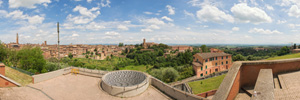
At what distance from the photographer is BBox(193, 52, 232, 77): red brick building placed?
29625 mm

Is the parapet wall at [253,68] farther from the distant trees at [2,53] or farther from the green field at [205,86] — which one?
the distant trees at [2,53]

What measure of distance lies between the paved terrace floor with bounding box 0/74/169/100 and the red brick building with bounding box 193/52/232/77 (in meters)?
22.2

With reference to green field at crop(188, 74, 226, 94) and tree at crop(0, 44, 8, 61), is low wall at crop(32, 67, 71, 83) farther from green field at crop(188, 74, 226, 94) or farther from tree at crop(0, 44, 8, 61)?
tree at crop(0, 44, 8, 61)

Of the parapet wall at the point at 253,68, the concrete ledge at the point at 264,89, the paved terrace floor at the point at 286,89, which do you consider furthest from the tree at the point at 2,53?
the concrete ledge at the point at 264,89

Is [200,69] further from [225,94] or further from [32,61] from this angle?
[32,61]

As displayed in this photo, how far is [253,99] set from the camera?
3.05 m

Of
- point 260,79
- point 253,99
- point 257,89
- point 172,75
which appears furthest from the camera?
point 172,75

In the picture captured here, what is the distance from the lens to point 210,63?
3089 centimetres

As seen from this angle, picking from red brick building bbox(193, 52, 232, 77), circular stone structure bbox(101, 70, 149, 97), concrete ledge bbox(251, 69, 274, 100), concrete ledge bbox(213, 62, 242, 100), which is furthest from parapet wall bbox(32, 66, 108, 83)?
red brick building bbox(193, 52, 232, 77)

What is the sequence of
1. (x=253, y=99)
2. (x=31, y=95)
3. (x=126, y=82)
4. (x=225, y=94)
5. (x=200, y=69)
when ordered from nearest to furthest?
(x=253, y=99) → (x=225, y=94) → (x=31, y=95) → (x=126, y=82) → (x=200, y=69)

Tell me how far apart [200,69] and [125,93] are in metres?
24.3

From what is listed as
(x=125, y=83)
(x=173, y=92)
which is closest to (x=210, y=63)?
(x=125, y=83)

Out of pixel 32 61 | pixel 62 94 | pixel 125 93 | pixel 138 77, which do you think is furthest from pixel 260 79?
pixel 32 61

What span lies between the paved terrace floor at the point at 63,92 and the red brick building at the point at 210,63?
72.9ft
